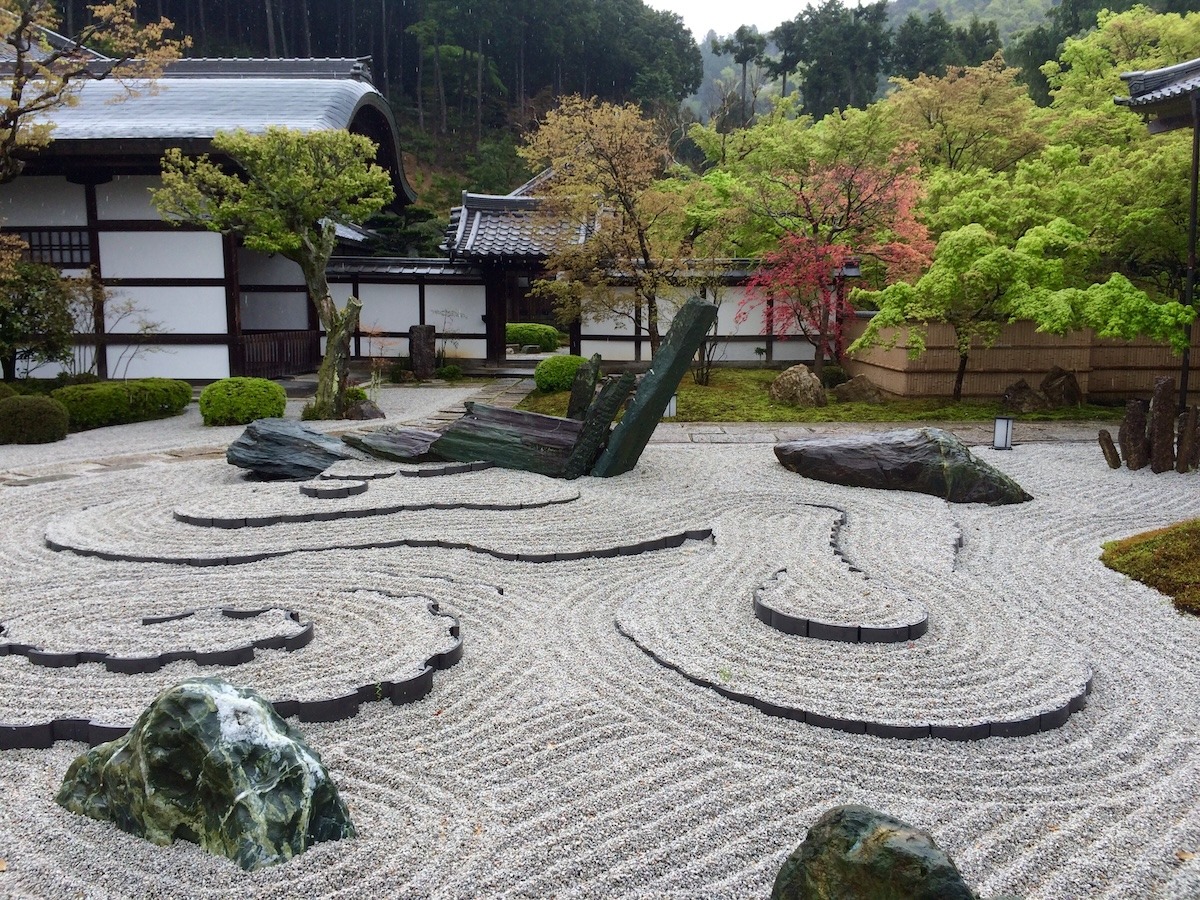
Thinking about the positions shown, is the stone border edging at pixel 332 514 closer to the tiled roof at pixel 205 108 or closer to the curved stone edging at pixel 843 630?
the curved stone edging at pixel 843 630

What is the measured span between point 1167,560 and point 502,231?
50.4ft

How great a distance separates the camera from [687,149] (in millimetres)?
39406

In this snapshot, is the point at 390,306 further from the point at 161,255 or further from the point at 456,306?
the point at 161,255

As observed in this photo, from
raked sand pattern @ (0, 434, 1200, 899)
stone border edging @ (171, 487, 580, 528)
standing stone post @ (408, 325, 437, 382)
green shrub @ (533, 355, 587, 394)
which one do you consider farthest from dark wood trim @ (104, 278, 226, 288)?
stone border edging @ (171, 487, 580, 528)

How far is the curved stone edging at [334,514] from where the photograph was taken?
762 cm

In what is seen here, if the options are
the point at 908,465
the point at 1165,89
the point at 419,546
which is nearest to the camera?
the point at 419,546

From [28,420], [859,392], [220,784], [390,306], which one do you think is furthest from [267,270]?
[220,784]

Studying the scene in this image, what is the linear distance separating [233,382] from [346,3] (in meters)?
34.1

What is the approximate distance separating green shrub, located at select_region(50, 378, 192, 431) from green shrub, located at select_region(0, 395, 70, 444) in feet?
2.70

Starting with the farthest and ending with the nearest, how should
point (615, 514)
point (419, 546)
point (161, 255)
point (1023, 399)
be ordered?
point (161, 255) → point (1023, 399) → point (615, 514) → point (419, 546)

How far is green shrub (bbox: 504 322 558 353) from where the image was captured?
27641 mm

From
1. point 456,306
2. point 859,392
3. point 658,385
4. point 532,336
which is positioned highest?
point 456,306

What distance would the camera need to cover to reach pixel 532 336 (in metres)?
27.7

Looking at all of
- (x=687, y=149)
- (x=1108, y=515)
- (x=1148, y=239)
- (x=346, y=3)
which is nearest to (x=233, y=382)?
(x=1108, y=515)
